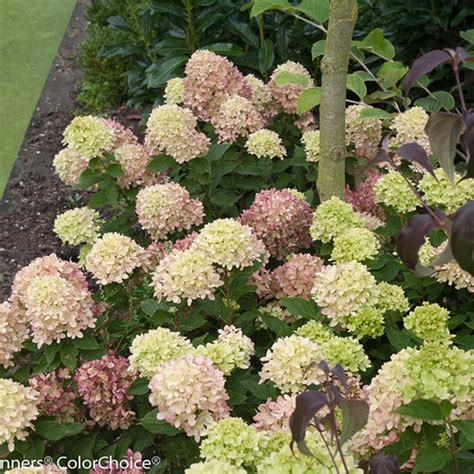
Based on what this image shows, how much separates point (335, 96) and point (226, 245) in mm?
805

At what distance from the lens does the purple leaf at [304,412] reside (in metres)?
1.00

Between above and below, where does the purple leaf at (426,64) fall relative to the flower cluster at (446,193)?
above

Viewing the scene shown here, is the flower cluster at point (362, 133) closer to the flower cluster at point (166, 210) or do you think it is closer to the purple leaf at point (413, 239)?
the flower cluster at point (166, 210)

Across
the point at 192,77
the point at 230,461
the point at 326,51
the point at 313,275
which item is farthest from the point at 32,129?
the point at 230,461

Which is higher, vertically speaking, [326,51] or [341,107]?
[326,51]

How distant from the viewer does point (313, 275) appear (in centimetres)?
227

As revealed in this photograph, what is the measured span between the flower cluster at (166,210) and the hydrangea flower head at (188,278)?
494 millimetres

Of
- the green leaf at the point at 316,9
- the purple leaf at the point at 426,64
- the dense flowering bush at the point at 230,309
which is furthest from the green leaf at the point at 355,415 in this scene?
the green leaf at the point at 316,9

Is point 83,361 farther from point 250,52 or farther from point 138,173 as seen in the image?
point 250,52

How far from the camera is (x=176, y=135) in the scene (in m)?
2.66

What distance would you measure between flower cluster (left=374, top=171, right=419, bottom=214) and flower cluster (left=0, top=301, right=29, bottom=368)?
1.09 metres

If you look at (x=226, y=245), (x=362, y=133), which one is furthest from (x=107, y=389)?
(x=362, y=133)

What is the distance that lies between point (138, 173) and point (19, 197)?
1.50 m

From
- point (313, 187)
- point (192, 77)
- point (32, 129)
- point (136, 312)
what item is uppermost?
point (192, 77)
